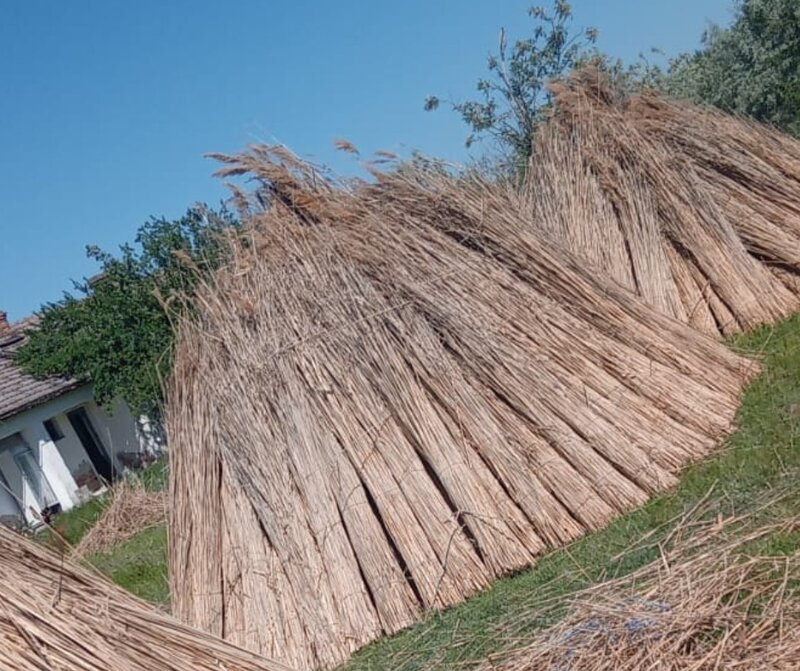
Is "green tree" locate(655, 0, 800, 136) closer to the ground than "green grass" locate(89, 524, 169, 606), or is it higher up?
higher up

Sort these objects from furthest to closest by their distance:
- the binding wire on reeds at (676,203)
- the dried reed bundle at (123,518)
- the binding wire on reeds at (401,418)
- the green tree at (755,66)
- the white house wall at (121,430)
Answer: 1. the white house wall at (121,430)
2. the green tree at (755,66)
3. the dried reed bundle at (123,518)
4. the binding wire on reeds at (676,203)
5. the binding wire on reeds at (401,418)

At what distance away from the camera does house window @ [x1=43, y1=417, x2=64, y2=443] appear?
21.4 meters

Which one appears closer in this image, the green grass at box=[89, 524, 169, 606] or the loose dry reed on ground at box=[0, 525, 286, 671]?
the loose dry reed on ground at box=[0, 525, 286, 671]

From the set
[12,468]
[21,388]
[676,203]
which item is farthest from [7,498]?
[676,203]

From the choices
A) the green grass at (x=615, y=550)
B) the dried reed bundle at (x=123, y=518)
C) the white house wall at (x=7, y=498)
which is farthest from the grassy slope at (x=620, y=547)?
the white house wall at (x=7, y=498)

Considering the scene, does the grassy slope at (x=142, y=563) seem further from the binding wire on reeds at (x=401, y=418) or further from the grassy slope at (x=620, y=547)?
the grassy slope at (x=620, y=547)

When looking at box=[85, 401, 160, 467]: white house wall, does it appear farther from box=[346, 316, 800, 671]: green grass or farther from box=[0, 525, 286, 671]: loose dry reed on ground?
box=[0, 525, 286, 671]: loose dry reed on ground

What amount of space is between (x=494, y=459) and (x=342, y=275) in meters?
1.53

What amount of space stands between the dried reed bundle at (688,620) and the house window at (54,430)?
19268 mm

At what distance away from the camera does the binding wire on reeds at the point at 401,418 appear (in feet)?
16.8

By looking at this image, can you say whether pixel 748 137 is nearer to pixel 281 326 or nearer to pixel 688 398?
pixel 688 398

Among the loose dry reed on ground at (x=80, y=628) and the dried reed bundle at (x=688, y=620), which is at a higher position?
the loose dry reed on ground at (x=80, y=628)

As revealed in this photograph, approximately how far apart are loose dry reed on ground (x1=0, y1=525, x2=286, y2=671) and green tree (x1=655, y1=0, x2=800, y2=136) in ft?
50.3

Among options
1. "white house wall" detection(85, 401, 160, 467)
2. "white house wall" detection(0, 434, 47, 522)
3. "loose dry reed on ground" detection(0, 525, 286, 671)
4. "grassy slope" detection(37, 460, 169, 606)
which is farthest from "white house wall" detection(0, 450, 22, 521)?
"loose dry reed on ground" detection(0, 525, 286, 671)
